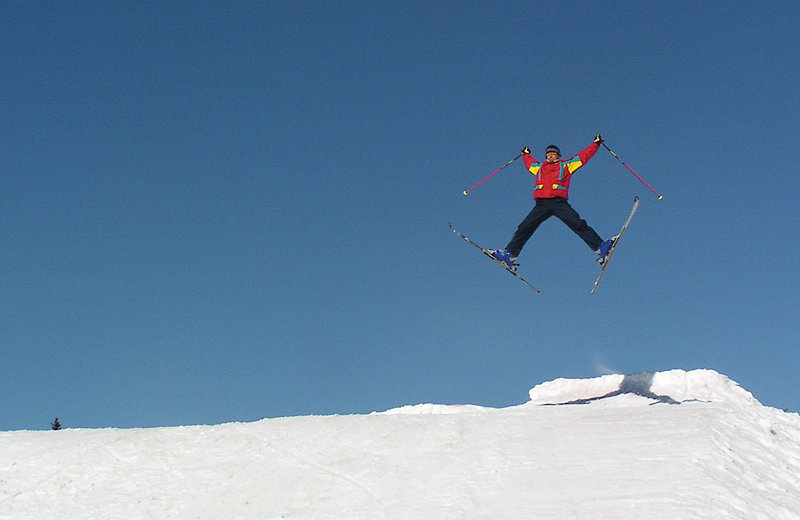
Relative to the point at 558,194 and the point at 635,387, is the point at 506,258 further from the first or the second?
the point at 635,387

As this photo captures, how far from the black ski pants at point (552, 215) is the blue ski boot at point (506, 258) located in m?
0.21

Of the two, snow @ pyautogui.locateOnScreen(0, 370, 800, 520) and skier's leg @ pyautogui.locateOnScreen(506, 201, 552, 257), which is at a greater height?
skier's leg @ pyautogui.locateOnScreen(506, 201, 552, 257)

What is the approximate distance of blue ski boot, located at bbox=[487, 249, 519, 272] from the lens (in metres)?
14.9

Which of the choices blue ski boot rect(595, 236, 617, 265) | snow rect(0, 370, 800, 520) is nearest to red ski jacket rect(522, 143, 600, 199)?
blue ski boot rect(595, 236, 617, 265)

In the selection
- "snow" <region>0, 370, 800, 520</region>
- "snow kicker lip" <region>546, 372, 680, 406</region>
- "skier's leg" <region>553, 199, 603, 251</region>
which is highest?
"skier's leg" <region>553, 199, 603, 251</region>

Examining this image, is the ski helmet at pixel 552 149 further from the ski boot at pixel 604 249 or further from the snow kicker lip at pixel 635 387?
the snow kicker lip at pixel 635 387

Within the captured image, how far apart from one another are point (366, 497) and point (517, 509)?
172 centimetres

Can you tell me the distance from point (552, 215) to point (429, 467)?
273 inches

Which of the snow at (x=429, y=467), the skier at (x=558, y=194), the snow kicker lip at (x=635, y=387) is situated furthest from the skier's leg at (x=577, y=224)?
the snow kicker lip at (x=635, y=387)

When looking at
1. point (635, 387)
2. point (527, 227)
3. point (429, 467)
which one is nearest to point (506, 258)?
point (527, 227)

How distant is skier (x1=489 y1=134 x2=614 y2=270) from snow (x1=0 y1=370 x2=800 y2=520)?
401cm

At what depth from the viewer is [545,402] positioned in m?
17.8

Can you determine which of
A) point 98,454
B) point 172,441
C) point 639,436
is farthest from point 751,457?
point 98,454

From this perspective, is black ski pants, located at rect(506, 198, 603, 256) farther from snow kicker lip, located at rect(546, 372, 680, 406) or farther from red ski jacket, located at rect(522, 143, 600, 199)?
snow kicker lip, located at rect(546, 372, 680, 406)
